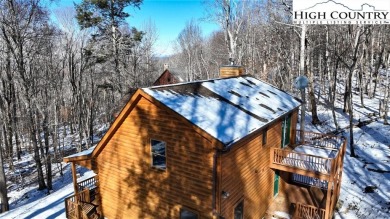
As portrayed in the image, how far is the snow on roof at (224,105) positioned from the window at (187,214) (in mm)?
3271

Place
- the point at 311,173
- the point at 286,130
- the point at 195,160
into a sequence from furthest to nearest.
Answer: the point at 286,130 < the point at 311,173 < the point at 195,160

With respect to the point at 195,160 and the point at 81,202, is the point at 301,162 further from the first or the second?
the point at 81,202

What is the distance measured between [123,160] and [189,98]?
3932mm

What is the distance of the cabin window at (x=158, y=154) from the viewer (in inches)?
425

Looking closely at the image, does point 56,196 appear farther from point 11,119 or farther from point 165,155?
point 11,119

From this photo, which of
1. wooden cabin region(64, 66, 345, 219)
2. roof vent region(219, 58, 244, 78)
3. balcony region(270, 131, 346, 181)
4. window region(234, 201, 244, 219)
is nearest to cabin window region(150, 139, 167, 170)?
wooden cabin region(64, 66, 345, 219)

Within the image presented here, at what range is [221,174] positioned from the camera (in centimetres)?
959

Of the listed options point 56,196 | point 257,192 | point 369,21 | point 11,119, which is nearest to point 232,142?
point 257,192

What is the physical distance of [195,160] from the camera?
10.0m

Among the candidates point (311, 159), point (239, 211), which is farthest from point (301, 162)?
point (239, 211)

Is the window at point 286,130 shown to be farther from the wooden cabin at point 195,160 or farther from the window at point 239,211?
the window at point 239,211

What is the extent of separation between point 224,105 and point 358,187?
31.7ft
